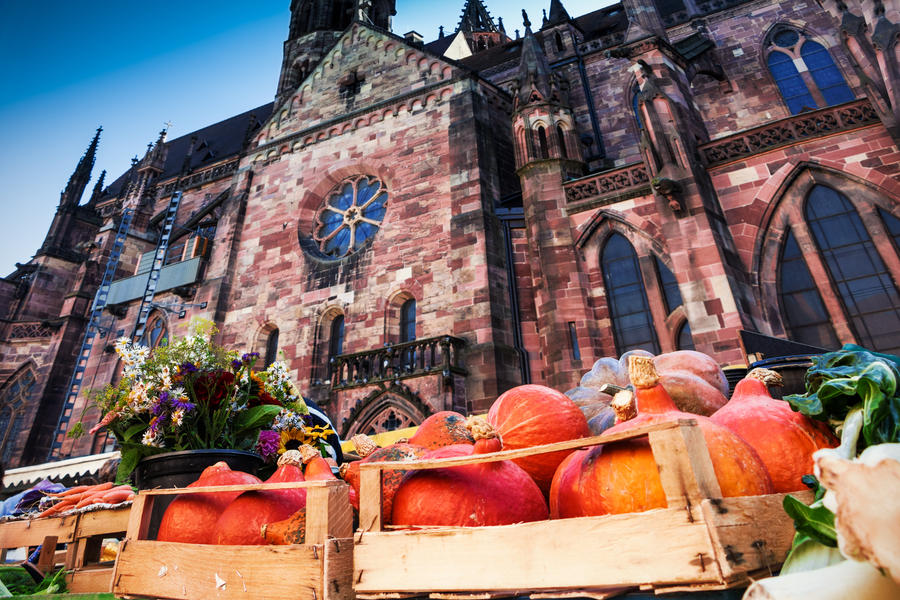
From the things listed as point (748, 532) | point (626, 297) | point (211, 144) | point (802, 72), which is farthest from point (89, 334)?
point (802, 72)

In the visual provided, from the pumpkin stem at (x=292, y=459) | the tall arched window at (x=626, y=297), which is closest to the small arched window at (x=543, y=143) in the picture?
the tall arched window at (x=626, y=297)

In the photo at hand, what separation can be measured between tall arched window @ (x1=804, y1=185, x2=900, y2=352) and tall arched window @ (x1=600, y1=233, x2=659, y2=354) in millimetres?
3139

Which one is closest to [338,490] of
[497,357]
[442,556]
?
[442,556]

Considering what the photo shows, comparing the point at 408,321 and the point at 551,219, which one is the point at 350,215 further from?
the point at 551,219

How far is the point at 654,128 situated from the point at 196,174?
21700mm

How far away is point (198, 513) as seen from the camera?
226cm

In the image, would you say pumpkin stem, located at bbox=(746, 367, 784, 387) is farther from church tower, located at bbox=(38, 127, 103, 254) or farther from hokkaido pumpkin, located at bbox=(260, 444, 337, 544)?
church tower, located at bbox=(38, 127, 103, 254)

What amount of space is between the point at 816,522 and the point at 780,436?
90 centimetres

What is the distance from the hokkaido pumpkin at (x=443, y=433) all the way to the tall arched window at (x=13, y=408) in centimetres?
2453

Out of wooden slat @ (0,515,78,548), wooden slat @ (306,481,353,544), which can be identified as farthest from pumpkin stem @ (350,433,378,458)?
wooden slat @ (0,515,78,548)

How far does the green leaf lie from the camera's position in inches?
40.9

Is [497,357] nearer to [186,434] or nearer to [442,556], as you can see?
[186,434]

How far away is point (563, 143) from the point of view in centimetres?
1272

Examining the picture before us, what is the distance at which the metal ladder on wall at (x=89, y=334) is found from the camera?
56.4 ft
